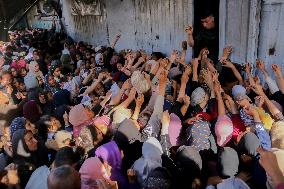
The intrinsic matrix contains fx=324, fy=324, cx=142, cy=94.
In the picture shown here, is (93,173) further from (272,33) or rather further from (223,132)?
(272,33)

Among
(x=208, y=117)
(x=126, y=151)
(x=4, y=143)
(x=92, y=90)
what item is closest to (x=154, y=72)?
(x=92, y=90)

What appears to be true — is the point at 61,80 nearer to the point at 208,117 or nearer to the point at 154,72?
the point at 154,72

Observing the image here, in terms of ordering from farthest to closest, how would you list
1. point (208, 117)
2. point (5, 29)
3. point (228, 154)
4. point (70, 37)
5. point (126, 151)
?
point (70, 37) → point (5, 29) → point (208, 117) → point (126, 151) → point (228, 154)

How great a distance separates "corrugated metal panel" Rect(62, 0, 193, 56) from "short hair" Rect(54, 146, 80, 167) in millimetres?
4256

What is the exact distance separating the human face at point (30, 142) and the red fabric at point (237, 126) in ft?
7.96

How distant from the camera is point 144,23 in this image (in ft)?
28.2

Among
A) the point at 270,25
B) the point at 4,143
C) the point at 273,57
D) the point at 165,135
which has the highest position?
the point at 270,25

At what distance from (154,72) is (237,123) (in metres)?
2.17

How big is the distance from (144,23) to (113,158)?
5.79m

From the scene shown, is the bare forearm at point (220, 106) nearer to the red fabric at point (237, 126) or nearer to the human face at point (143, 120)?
the red fabric at point (237, 126)

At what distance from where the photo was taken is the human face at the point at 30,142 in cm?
404

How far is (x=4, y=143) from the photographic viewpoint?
453 cm

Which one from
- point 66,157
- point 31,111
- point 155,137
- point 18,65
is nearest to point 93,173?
A: point 66,157

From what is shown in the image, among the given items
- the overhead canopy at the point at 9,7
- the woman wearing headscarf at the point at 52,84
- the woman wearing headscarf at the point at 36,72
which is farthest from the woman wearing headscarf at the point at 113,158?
the overhead canopy at the point at 9,7
